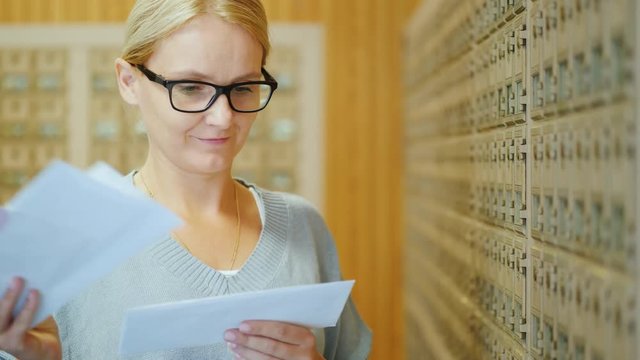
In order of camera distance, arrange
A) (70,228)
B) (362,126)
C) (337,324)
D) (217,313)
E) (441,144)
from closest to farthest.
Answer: (70,228) → (217,313) → (337,324) → (441,144) → (362,126)

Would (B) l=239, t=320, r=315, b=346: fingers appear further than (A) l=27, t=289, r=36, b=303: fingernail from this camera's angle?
Yes

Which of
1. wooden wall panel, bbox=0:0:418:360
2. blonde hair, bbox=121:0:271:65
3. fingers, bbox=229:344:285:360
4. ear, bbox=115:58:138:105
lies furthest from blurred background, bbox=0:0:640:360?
fingers, bbox=229:344:285:360

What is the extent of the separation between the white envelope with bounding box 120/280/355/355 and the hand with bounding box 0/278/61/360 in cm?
14

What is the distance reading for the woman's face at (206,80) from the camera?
54.1 inches

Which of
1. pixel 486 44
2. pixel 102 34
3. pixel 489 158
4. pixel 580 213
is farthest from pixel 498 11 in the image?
pixel 102 34

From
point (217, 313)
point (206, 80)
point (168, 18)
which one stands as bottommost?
point (217, 313)

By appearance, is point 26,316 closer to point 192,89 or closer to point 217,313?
point 217,313

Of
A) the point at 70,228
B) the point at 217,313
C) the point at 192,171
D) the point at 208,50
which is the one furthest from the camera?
the point at 192,171

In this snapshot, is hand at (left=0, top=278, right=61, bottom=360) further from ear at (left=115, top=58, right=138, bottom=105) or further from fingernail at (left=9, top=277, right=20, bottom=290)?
ear at (left=115, top=58, right=138, bottom=105)

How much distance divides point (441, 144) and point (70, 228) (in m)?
1.75

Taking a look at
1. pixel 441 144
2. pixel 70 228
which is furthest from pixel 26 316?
pixel 441 144

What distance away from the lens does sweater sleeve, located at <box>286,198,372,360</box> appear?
1.67m

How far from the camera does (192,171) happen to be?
1.47m

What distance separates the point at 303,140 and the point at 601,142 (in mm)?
2834
